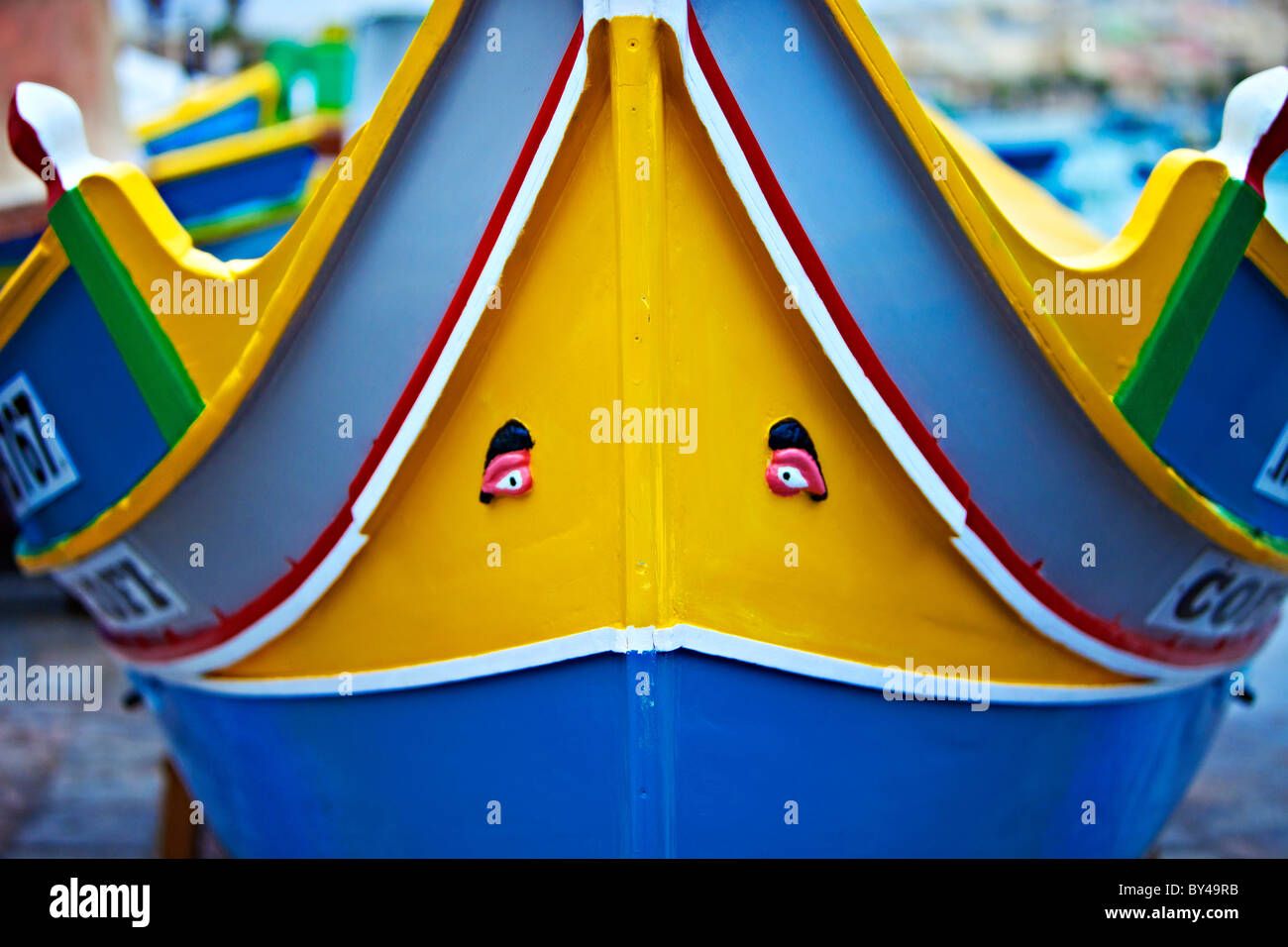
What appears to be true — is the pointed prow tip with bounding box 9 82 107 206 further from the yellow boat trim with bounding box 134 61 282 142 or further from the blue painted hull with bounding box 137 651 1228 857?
the yellow boat trim with bounding box 134 61 282 142

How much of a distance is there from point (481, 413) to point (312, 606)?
→ 1.84 feet

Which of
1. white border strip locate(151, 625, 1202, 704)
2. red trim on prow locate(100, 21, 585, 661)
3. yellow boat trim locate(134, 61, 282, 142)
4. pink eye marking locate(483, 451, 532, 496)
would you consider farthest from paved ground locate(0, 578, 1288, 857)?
yellow boat trim locate(134, 61, 282, 142)

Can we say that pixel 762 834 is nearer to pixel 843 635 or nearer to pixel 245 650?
pixel 843 635

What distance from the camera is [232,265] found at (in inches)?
91.0

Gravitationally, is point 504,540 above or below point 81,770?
above

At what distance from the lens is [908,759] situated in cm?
227

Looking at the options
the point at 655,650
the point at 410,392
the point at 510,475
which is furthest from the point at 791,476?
the point at 410,392

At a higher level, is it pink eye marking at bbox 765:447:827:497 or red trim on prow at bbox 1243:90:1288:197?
red trim on prow at bbox 1243:90:1288:197

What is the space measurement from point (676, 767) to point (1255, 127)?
153 cm

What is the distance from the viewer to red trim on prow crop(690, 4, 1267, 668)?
194 centimetres

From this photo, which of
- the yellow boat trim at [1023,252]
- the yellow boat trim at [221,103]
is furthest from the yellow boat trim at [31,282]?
the yellow boat trim at [221,103]

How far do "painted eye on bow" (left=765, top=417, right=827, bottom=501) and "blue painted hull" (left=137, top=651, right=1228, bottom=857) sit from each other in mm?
319
